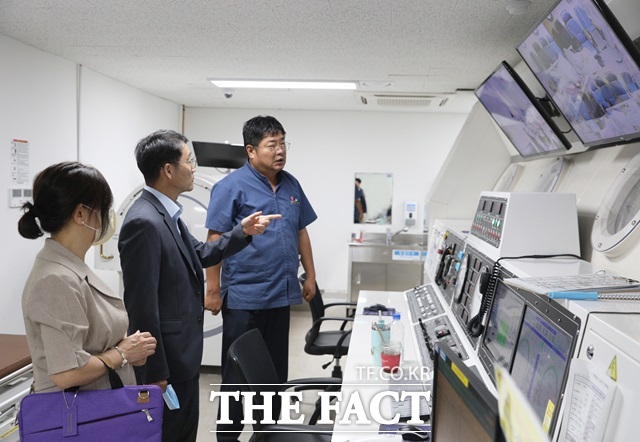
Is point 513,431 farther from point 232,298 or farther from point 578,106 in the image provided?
point 232,298

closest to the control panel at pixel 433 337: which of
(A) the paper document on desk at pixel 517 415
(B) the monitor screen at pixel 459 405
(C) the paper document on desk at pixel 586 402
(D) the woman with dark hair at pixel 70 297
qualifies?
(B) the monitor screen at pixel 459 405

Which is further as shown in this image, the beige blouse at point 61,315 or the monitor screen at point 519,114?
the monitor screen at point 519,114

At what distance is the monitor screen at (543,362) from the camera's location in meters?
1.10

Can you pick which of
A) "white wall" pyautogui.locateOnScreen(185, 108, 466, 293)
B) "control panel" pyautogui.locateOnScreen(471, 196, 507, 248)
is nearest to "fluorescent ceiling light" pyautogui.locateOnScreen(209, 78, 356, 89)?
"white wall" pyautogui.locateOnScreen(185, 108, 466, 293)

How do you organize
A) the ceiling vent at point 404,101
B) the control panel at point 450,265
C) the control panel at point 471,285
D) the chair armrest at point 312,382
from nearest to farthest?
the control panel at point 471,285, the chair armrest at point 312,382, the control panel at point 450,265, the ceiling vent at point 404,101

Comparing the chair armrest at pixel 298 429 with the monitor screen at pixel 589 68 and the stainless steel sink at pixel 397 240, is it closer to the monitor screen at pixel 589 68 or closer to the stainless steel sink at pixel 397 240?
the monitor screen at pixel 589 68

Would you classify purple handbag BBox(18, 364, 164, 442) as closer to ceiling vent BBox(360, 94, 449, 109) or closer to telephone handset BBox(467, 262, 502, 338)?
telephone handset BBox(467, 262, 502, 338)

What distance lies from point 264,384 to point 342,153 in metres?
4.34

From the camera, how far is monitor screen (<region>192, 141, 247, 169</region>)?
13.4ft

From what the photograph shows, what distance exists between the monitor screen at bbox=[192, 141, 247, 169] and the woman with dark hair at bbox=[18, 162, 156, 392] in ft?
8.26

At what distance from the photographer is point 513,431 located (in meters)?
0.51

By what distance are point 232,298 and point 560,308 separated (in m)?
1.74

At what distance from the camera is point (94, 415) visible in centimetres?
→ 149

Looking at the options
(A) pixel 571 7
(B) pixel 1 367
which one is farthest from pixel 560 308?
(B) pixel 1 367
